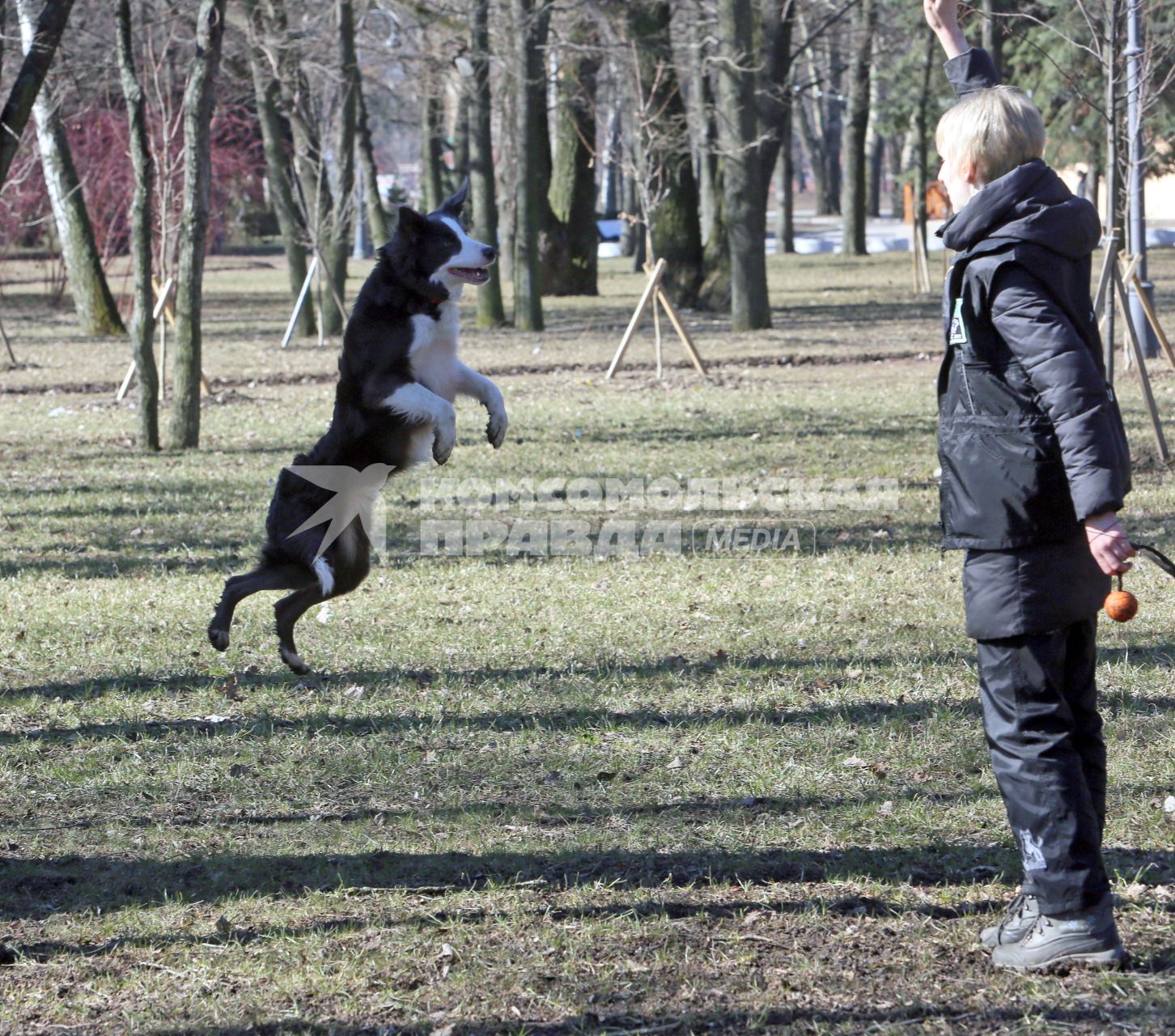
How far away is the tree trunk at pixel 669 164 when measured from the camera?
25000mm

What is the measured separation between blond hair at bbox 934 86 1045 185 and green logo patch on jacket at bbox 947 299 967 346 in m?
0.32

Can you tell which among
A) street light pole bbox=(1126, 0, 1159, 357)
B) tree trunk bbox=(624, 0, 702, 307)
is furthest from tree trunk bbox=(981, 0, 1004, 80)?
tree trunk bbox=(624, 0, 702, 307)

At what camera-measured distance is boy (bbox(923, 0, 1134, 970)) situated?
131 inches

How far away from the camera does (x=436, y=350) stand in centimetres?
486

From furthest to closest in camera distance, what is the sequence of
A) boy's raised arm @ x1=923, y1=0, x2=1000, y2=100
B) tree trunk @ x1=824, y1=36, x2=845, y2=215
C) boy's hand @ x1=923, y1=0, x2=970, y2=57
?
1. tree trunk @ x1=824, y1=36, x2=845, y2=215
2. boy's hand @ x1=923, y1=0, x2=970, y2=57
3. boy's raised arm @ x1=923, y1=0, x2=1000, y2=100

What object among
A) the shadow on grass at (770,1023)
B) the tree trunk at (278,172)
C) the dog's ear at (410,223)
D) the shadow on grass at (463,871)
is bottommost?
the shadow on grass at (770,1023)

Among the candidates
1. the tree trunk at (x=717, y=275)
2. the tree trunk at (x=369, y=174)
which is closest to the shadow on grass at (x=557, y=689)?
the tree trunk at (x=717, y=275)

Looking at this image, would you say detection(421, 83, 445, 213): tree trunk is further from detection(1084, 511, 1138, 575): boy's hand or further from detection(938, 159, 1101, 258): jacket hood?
detection(1084, 511, 1138, 575): boy's hand

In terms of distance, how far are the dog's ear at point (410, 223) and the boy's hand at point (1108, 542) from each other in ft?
7.83

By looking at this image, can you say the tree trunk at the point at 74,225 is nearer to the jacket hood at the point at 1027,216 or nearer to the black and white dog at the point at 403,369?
the black and white dog at the point at 403,369

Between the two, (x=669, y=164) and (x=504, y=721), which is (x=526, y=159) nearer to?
(x=669, y=164)

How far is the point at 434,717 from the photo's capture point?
19.6 ft

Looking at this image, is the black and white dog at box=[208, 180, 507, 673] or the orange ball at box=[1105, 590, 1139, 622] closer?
the orange ball at box=[1105, 590, 1139, 622]

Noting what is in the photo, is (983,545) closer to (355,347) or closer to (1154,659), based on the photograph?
(355,347)
